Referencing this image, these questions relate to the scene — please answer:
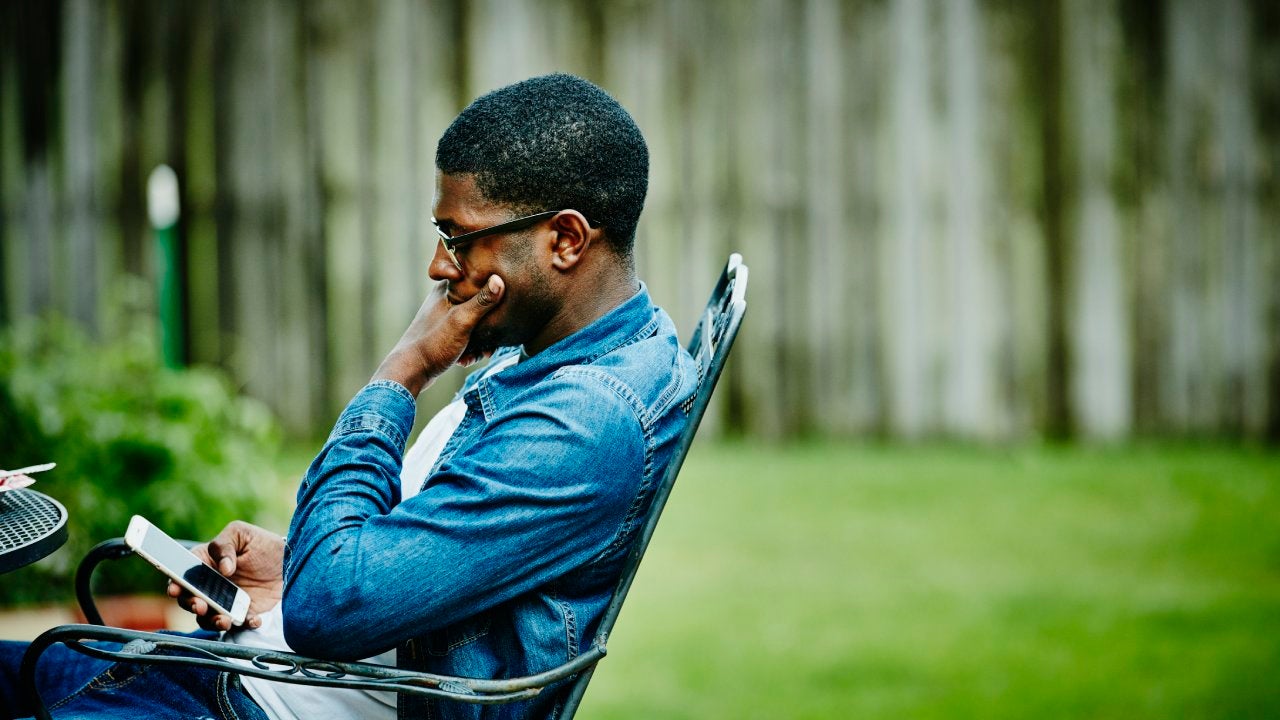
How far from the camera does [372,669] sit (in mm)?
1861

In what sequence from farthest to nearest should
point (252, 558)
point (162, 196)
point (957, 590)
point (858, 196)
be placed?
1. point (858, 196)
2. point (162, 196)
3. point (957, 590)
4. point (252, 558)

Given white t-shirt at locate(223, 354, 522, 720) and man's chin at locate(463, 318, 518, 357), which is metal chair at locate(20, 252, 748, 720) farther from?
man's chin at locate(463, 318, 518, 357)

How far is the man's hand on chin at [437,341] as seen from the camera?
2068 millimetres

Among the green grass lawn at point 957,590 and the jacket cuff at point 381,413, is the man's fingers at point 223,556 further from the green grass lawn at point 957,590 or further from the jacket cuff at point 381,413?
the green grass lawn at point 957,590

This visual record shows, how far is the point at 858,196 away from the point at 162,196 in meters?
3.88

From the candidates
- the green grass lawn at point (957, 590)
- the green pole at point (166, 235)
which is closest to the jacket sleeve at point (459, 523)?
the green grass lawn at point (957, 590)

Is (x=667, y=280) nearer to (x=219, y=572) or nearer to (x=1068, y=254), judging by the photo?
(x=1068, y=254)

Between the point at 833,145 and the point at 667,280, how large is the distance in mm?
1238

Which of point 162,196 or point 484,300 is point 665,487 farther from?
point 162,196

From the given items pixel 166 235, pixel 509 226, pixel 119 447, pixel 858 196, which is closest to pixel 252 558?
pixel 509 226

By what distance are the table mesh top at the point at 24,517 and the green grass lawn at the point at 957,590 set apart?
2.17m

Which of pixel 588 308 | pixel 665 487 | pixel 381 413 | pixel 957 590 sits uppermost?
pixel 588 308

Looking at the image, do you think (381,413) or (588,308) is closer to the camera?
(381,413)

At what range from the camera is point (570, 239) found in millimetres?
2080
